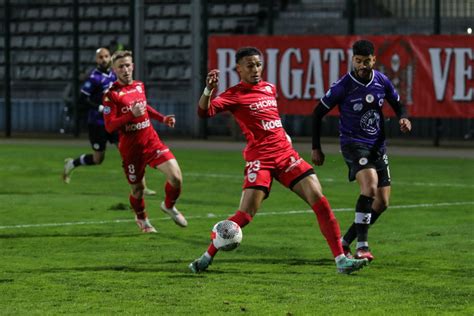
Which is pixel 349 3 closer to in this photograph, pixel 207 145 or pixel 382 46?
pixel 382 46

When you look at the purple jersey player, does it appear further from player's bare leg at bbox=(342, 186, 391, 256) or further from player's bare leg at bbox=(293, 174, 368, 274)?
player's bare leg at bbox=(293, 174, 368, 274)

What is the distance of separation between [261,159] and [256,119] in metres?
0.38

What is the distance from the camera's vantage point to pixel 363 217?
39.0 feet

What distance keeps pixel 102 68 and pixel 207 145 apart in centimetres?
1202

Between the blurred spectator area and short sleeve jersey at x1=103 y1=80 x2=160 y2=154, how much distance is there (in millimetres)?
21016

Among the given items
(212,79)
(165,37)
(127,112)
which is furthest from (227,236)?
(165,37)

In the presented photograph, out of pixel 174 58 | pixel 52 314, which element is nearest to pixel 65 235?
pixel 52 314

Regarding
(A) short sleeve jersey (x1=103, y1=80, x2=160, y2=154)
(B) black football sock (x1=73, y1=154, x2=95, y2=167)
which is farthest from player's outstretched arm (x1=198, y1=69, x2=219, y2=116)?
(B) black football sock (x1=73, y1=154, x2=95, y2=167)

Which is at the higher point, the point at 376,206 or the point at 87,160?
the point at 376,206

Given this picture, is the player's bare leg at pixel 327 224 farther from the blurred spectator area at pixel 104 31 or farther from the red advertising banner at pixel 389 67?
the blurred spectator area at pixel 104 31

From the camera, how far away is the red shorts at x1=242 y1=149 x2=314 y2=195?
11164 mm

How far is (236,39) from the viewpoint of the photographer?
32656 mm

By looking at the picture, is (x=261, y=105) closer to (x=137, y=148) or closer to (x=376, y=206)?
(x=376, y=206)

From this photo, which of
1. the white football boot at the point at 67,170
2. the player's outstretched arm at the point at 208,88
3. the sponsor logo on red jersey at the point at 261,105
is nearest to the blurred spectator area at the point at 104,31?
the white football boot at the point at 67,170
